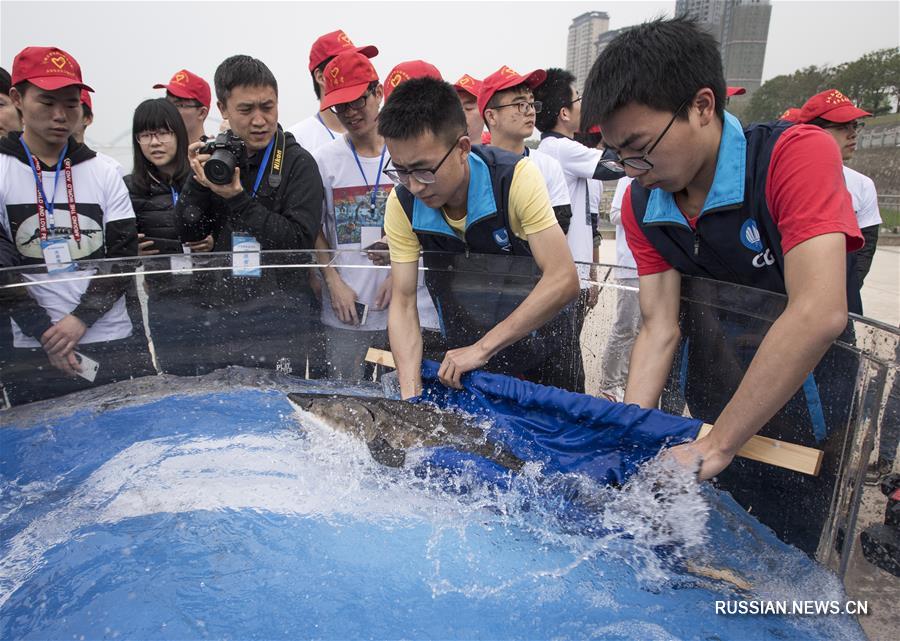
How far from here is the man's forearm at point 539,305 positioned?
80.6 inches

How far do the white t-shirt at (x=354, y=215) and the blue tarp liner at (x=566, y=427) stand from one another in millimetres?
793

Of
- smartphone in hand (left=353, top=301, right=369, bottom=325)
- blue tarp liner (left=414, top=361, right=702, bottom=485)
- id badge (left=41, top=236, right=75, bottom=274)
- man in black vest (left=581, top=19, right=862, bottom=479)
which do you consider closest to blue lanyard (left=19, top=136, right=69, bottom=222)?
id badge (left=41, top=236, right=75, bottom=274)

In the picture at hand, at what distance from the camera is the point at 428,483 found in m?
1.85

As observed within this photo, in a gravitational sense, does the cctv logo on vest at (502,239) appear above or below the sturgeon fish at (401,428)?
above

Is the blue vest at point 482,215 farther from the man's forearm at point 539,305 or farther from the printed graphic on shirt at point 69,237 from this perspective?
the printed graphic on shirt at point 69,237

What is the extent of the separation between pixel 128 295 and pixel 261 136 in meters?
0.91

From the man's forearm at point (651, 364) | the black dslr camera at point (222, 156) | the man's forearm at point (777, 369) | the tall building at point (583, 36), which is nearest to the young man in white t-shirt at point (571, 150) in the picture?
the man's forearm at point (651, 364)

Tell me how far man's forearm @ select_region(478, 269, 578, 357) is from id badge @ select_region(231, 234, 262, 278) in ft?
4.05

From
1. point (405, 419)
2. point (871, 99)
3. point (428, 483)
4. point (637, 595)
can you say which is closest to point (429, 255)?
point (405, 419)

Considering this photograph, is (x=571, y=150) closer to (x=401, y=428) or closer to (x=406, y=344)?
(x=406, y=344)

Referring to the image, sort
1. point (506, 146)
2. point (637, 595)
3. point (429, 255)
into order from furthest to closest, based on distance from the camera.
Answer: point (506, 146), point (429, 255), point (637, 595)

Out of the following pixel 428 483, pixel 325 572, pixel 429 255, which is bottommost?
pixel 325 572

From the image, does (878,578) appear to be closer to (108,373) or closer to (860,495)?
A: (860,495)

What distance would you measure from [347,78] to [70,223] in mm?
1356
